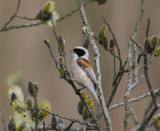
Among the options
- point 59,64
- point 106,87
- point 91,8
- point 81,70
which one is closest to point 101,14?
point 91,8

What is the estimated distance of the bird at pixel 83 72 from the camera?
3.29 m

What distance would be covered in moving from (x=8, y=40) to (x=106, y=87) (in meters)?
1.81

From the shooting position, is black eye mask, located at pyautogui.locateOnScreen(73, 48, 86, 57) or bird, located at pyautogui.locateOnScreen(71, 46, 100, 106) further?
black eye mask, located at pyautogui.locateOnScreen(73, 48, 86, 57)

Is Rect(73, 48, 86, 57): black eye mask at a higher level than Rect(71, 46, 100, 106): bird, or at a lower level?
higher

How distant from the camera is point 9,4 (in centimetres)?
587

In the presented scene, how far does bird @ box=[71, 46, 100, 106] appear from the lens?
3293 millimetres

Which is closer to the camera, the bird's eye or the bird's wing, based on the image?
the bird's wing

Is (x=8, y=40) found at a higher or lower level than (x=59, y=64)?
higher

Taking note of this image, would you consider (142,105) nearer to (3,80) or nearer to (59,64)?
(3,80)

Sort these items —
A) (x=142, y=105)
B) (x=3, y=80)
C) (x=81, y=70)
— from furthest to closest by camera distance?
(x=142, y=105) → (x=3, y=80) → (x=81, y=70)

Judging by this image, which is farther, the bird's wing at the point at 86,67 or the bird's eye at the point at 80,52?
the bird's eye at the point at 80,52

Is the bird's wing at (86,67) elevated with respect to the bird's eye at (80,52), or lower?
lower

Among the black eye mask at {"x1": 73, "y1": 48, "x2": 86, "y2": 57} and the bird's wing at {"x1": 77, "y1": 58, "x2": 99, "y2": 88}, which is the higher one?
the black eye mask at {"x1": 73, "y1": 48, "x2": 86, "y2": 57}

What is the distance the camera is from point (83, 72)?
3443 millimetres
